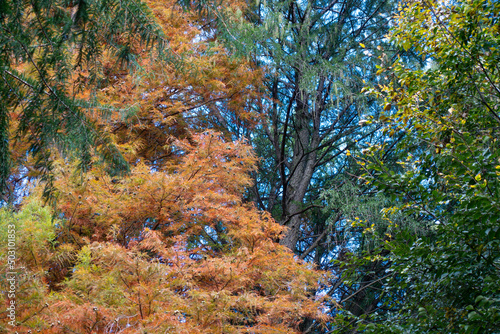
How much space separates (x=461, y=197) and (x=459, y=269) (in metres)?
0.55

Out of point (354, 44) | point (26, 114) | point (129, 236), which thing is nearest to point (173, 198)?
point (129, 236)

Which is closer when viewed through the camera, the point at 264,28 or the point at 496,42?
the point at 496,42

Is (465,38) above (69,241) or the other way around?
above

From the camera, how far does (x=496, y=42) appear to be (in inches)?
116

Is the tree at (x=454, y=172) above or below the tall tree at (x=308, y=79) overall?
below

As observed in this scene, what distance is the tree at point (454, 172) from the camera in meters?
2.46

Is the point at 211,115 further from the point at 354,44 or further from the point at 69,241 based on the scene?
the point at 69,241

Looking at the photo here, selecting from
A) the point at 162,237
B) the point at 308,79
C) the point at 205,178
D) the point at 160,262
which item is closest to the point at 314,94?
the point at 308,79

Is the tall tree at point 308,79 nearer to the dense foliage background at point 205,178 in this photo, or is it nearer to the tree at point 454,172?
the dense foliage background at point 205,178

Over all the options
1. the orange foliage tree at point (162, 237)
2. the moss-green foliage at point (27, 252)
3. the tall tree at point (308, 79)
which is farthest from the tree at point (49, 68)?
the tall tree at point (308, 79)

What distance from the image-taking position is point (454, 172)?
112 inches

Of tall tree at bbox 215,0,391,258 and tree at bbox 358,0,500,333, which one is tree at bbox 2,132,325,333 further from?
tall tree at bbox 215,0,391,258

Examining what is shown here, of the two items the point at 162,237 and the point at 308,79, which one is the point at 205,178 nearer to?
the point at 162,237

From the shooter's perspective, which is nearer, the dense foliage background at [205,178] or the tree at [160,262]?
the dense foliage background at [205,178]
